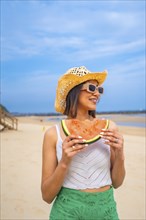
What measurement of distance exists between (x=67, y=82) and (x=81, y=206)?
87 centimetres

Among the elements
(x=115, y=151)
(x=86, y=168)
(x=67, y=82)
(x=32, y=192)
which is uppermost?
(x=67, y=82)

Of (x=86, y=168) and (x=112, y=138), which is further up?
(x=112, y=138)

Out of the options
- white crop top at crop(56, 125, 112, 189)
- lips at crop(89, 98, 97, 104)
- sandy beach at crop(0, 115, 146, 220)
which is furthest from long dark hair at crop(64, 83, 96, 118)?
sandy beach at crop(0, 115, 146, 220)

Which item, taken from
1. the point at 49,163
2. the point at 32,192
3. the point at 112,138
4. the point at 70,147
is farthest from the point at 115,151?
the point at 32,192

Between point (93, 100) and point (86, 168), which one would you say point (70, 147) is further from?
point (93, 100)

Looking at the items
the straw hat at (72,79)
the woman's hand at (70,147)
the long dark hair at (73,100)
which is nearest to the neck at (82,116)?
the long dark hair at (73,100)

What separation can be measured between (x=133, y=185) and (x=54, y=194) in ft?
16.4

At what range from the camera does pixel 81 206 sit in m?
1.82

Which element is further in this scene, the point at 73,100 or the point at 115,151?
the point at 73,100

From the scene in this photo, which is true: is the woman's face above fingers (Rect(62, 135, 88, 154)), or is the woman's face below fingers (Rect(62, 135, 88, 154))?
above

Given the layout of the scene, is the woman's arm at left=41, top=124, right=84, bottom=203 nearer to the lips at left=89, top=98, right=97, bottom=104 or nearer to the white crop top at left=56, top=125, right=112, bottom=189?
the white crop top at left=56, top=125, right=112, bottom=189

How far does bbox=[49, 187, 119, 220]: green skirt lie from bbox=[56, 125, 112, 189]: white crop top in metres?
0.05

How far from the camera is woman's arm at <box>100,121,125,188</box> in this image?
5.89 feet

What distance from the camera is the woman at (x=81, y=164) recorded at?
1.80 meters
